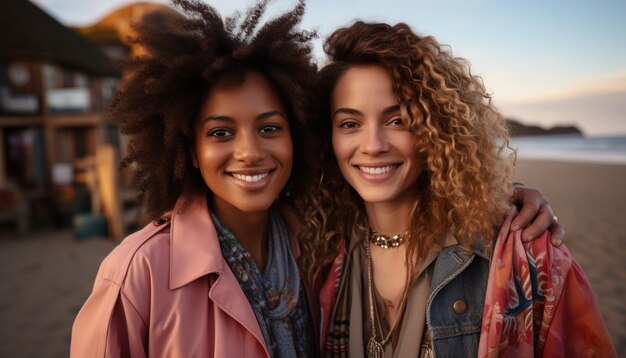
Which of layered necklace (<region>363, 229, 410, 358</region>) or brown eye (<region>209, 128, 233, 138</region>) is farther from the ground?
brown eye (<region>209, 128, 233, 138</region>)

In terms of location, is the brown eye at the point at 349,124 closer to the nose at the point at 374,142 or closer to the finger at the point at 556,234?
the nose at the point at 374,142

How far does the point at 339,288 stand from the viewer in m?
2.38

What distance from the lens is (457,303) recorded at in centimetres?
197

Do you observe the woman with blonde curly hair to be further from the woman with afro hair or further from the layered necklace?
the woman with afro hair

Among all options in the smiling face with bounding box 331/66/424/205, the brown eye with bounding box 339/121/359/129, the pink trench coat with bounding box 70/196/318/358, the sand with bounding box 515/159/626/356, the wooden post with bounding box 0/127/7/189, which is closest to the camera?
the pink trench coat with bounding box 70/196/318/358

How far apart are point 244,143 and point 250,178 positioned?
7.2 inches

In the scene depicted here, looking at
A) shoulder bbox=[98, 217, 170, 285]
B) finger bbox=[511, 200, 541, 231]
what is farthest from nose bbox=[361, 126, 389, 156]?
shoulder bbox=[98, 217, 170, 285]

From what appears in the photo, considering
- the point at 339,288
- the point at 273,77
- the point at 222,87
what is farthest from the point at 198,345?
the point at 273,77

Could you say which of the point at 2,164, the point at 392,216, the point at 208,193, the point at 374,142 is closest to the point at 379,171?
the point at 374,142

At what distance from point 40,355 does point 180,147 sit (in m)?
4.01

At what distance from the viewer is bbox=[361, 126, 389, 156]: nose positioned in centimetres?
207

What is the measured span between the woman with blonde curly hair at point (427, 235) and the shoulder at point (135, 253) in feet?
3.07

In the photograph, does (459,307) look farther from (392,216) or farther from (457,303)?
(392,216)

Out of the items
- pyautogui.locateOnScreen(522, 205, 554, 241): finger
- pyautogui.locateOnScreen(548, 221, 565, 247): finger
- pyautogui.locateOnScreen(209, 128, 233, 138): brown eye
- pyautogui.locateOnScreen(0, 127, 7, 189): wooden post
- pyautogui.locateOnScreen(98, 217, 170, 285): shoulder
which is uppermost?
pyautogui.locateOnScreen(209, 128, 233, 138): brown eye
